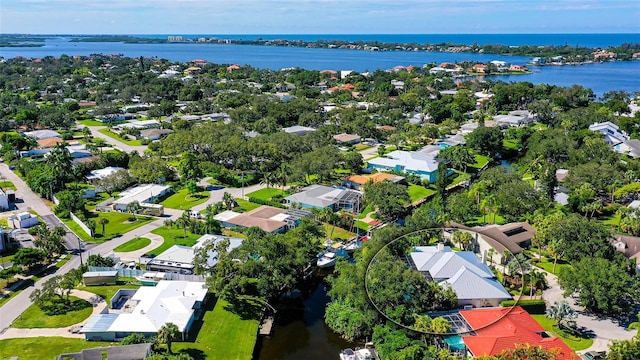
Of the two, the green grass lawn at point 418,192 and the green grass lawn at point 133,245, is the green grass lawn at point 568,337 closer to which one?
the green grass lawn at point 418,192

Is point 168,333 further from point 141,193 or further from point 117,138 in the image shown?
point 117,138

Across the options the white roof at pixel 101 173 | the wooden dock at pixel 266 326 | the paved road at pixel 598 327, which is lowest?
the wooden dock at pixel 266 326

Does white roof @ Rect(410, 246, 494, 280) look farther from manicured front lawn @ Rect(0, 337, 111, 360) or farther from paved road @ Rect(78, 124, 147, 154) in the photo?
paved road @ Rect(78, 124, 147, 154)

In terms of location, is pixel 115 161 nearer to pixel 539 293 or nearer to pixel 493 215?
pixel 493 215

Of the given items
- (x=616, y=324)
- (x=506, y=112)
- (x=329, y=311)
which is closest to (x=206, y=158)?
(x=329, y=311)

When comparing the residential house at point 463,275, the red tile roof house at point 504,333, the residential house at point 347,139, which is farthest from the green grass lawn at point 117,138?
the red tile roof house at point 504,333

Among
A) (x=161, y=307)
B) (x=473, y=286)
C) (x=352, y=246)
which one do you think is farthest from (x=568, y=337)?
Result: (x=161, y=307)

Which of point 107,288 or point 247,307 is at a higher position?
point 107,288
